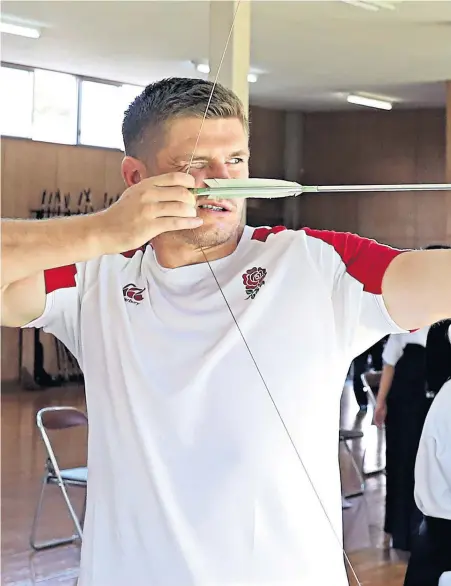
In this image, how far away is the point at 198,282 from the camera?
2.80 ft

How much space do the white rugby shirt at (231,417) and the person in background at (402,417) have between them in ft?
5.78

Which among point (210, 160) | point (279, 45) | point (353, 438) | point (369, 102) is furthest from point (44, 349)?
point (210, 160)

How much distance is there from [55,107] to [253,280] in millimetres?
5375

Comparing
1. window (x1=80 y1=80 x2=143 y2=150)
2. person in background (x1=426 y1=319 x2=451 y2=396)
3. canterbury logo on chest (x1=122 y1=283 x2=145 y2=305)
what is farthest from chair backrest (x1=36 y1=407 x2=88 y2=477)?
window (x1=80 y1=80 x2=143 y2=150)

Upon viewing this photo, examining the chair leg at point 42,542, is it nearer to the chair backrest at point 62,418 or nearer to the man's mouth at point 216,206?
the chair backrest at point 62,418

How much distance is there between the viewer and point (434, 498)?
173cm

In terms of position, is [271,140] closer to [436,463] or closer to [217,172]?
[436,463]

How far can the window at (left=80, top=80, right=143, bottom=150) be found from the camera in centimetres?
589

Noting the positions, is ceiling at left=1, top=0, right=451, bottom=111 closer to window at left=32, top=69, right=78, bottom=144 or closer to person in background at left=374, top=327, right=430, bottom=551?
window at left=32, top=69, right=78, bottom=144

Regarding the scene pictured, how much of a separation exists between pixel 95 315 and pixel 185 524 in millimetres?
231

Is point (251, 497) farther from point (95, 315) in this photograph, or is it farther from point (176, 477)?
point (95, 315)

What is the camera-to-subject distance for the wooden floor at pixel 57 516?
7.74 feet

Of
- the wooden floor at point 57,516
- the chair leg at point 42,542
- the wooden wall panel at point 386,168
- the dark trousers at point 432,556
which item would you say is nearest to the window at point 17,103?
the wooden floor at point 57,516

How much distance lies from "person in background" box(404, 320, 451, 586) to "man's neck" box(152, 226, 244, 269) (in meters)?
1.04
